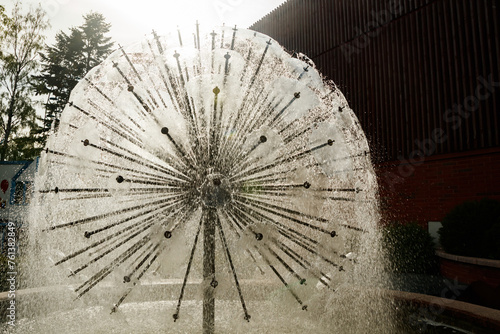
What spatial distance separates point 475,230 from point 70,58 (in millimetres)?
32395

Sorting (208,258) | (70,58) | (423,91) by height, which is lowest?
(208,258)

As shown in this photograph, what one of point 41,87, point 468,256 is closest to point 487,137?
point 468,256

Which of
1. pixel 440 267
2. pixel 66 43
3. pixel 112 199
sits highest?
pixel 66 43

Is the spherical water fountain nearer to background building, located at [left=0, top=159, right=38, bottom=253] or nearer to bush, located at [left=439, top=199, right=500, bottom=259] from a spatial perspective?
bush, located at [left=439, top=199, right=500, bottom=259]

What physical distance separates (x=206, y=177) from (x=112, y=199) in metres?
0.96

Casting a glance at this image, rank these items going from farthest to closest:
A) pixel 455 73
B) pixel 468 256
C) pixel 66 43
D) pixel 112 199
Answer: pixel 66 43 → pixel 455 73 → pixel 468 256 → pixel 112 199

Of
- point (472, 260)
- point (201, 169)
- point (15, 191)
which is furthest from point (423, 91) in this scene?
point (15, 191)

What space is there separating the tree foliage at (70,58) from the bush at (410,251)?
26.6 meters

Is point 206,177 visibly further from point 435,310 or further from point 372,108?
point 372,108

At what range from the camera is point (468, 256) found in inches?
278

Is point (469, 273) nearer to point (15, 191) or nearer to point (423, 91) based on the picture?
point (423, 91)

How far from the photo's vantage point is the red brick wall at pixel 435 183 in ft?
31.3

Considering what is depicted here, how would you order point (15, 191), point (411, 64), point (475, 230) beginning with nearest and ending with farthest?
point (475, 230), point (15, 191), point (411, 64)

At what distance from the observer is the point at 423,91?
435 inches
